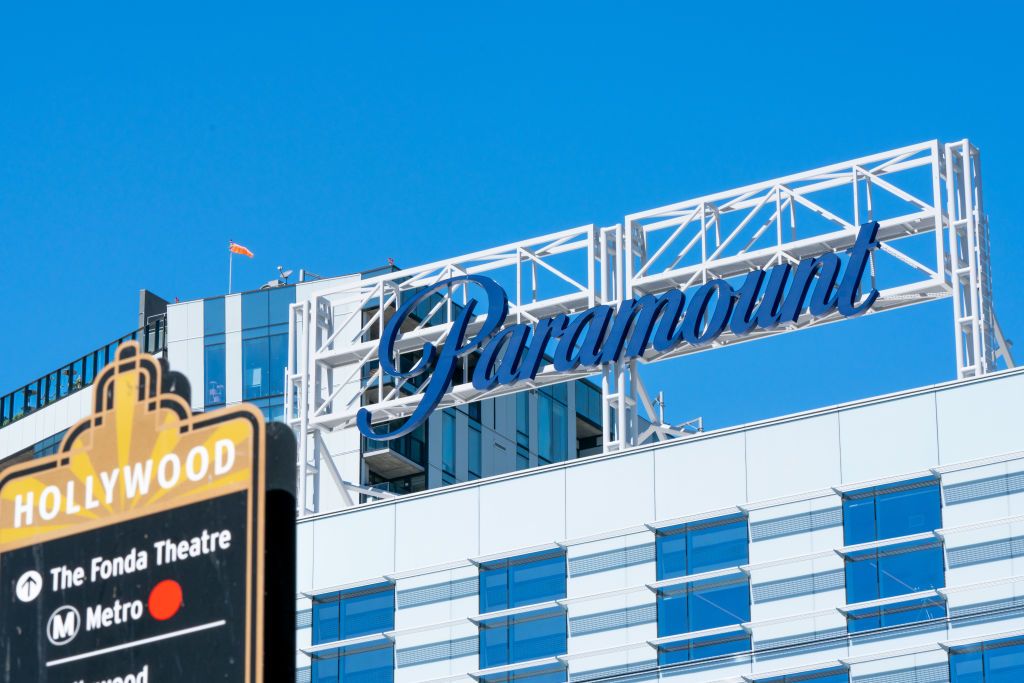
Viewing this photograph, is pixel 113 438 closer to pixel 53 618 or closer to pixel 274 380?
pixel 53 618

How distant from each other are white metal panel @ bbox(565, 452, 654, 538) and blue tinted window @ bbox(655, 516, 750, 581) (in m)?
0.88

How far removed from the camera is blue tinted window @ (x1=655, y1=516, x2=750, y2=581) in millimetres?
48688

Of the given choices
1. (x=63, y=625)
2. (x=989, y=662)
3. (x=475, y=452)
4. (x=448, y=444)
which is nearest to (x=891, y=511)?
(x=989, y=662)

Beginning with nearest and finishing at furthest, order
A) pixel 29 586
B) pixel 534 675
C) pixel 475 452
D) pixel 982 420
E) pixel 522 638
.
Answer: pixel 29 586 → pixel 982 420 → pixel 534 675 → pixel 522 638 → pixel 475 452

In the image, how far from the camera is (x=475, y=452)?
90.1 meters

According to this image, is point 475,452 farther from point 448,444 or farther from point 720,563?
point 720,563

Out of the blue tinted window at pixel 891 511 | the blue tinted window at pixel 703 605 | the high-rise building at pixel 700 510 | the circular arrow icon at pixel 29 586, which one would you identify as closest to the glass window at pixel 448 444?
the high-rise building at pixel 700 510

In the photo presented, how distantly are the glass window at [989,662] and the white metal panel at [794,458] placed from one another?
16.5 ft

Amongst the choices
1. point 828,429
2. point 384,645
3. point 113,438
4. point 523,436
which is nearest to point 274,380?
point 523,436

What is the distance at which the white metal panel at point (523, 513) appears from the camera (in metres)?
51.3

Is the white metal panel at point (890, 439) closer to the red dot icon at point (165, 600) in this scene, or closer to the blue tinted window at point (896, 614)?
the blue tinted window at point (896, 614)

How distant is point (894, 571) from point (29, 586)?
3471 cm

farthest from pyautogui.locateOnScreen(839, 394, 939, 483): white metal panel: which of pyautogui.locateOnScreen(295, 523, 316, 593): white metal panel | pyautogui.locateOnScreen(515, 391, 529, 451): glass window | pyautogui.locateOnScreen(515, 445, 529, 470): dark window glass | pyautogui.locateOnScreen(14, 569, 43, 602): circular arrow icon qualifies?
pyautogui.locateOnScreen(515, 391, 529, 451): glass window

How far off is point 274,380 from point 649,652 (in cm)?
4143
